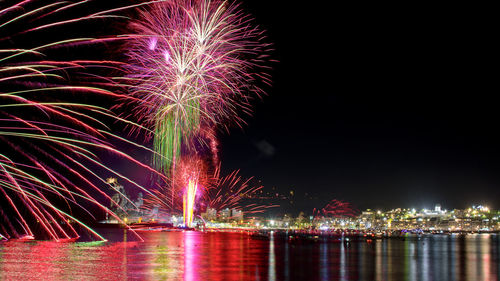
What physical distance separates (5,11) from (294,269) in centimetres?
1531

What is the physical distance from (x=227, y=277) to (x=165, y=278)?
2.34 meters

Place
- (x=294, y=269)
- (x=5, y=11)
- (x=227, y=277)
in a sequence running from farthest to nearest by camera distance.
Result: (x=294, y=269) → (x=227, y=277) → (x=5, y=11)

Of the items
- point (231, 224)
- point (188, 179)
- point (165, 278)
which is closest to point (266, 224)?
point (231, 224)

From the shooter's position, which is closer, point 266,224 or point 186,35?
point 186,35

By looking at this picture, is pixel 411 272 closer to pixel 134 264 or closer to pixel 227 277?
pixel 227 277

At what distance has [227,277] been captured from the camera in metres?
17.2

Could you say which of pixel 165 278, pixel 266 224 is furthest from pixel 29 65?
pixel 266 224

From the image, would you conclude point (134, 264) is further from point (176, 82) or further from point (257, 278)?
point (176, 82)

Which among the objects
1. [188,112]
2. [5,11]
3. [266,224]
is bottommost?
[266,224]

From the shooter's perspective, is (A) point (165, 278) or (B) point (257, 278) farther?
(B) point (257, 278)

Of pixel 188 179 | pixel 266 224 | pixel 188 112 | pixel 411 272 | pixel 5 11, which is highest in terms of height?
pixel 5 11

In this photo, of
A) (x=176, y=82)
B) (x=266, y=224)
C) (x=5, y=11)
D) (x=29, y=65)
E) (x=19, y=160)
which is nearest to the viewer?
(x=5, y=11)

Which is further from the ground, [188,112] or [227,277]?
[188,112]

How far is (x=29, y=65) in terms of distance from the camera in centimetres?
1552
